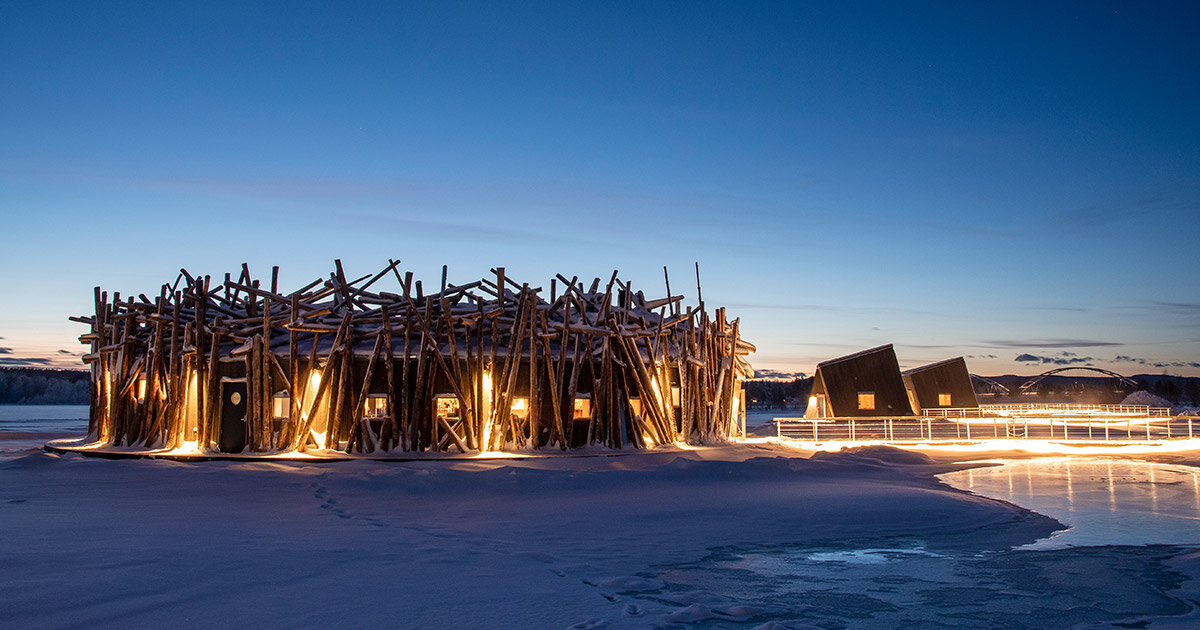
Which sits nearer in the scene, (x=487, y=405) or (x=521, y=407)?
(x=487, y=405)

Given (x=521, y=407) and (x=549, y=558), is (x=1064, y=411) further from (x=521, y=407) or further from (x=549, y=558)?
(x=549, y=558)

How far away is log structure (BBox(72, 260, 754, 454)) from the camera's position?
2319 cm

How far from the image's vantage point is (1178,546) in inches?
389

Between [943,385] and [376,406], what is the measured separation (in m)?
40.7

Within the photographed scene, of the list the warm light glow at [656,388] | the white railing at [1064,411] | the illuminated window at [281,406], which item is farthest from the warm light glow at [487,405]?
the white railing at [1064,411]

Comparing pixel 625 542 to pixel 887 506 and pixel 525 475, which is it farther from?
pixel 525 475

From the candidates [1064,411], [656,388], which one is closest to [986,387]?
[1064,411]

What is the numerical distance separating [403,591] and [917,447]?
25.5m

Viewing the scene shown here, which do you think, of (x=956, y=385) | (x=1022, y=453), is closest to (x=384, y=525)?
(x=1022, y=453)

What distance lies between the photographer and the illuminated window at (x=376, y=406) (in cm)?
2345

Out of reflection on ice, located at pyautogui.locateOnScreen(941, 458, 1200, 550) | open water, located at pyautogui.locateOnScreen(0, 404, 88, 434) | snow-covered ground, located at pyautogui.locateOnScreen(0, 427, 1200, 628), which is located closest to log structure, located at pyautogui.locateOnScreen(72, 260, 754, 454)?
snow-covered ground, located at pyautogui.locateOnScreen(0, 427, 1200, 628)

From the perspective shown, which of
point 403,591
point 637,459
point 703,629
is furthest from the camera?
point 637,459

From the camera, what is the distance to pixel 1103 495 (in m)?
15.2

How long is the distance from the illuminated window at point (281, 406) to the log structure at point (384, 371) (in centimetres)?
3
